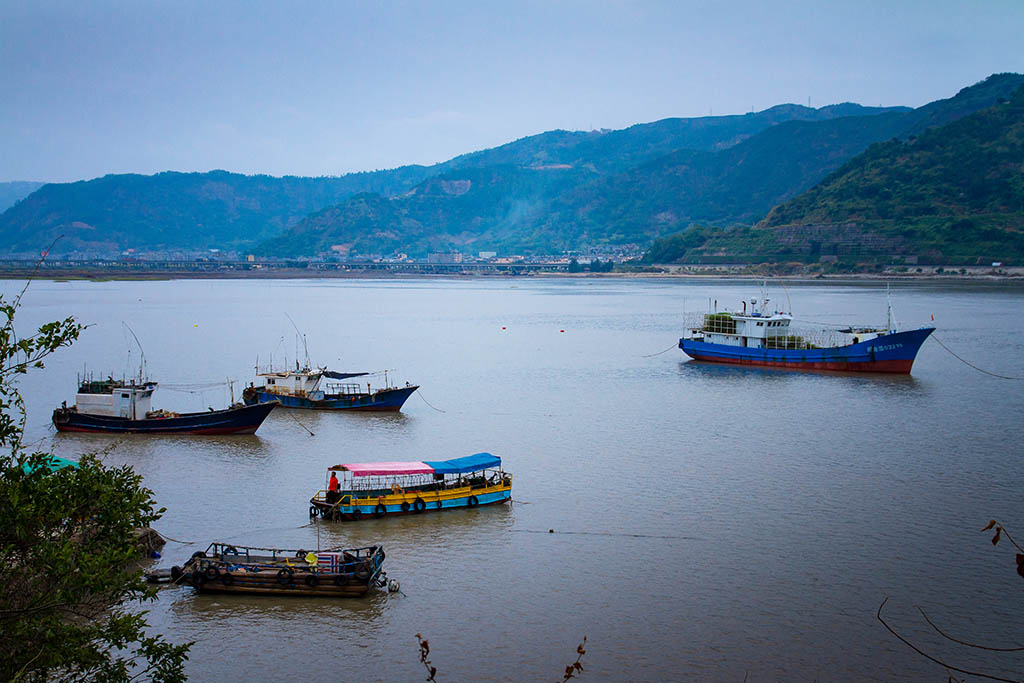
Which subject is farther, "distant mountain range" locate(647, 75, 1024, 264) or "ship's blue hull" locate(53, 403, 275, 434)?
"distant mountain range" locate(647, 75, 1024, 264)

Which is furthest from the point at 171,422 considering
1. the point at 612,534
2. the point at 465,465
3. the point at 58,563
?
the point at 58,563

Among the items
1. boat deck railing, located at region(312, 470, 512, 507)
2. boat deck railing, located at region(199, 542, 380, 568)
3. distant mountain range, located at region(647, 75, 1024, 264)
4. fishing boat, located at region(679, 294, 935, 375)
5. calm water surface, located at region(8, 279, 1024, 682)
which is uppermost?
distant mountain range, located at region(647, 75, 1024, 264)

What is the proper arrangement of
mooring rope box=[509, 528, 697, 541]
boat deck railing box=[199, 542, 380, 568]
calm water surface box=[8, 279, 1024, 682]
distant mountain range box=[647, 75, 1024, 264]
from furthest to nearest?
distant mountain range box=[647, 75, 1024, 264], mooring rope box=[509, 528, 697, 541], boat deck railing box=[199, 542, 380, 568], calm water surface box=[8, 279, 1024, 682]

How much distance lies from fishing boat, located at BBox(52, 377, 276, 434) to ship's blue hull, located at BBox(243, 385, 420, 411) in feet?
14.5

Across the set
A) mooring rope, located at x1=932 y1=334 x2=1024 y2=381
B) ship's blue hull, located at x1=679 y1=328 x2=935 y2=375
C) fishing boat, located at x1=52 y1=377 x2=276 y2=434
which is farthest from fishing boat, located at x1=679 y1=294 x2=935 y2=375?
fishing boat, located at x1=52 y1=377 x2=276 y2=434

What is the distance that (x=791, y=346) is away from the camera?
5153 cm

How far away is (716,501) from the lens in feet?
76.9

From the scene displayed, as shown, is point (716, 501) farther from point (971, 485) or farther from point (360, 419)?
point (360, 419)

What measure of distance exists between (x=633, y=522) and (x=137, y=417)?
61.4 feet

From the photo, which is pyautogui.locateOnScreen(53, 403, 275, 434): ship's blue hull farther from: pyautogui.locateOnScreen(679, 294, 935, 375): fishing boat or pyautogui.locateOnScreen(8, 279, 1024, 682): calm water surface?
pyautogui.locateOnScreen(679, 294, 935, 375): fishing boat

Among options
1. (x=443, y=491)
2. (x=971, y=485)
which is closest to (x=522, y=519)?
(x=443, y=491)

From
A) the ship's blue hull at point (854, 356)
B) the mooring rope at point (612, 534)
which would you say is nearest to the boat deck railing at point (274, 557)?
the mooring rope at point (612, 534)

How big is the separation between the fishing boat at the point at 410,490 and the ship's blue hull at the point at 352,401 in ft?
40.4

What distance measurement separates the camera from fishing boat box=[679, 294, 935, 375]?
47.2 metres
